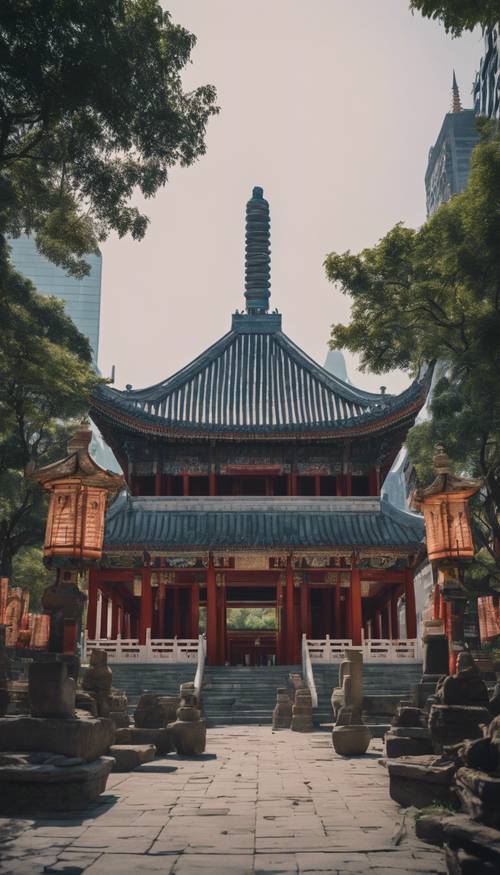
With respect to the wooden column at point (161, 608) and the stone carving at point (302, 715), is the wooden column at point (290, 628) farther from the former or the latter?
the stone carving at point (302, 715)

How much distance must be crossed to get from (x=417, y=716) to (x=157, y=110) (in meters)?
8.09

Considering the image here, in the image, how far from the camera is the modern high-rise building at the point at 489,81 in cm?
5106

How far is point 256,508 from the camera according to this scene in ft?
83.6

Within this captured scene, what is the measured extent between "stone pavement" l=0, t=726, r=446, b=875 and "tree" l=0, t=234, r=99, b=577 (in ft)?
32.8

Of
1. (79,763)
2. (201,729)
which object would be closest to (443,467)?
(201,729)

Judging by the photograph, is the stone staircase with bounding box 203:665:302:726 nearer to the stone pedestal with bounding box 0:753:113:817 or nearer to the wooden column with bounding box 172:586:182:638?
the wooden column with bounding box 172:586:182:638

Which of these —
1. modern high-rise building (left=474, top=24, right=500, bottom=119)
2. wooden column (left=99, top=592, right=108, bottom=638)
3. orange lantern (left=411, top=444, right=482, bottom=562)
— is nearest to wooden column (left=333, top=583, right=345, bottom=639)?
wooden column (left=99, top=592, right=108, bottom=638)

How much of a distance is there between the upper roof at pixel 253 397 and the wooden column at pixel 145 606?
476 cm

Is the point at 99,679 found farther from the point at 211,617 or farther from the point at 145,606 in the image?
the point at 211,617

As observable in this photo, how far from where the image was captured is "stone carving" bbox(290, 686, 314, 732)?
48.5 ft

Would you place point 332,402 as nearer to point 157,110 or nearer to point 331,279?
point 331,279

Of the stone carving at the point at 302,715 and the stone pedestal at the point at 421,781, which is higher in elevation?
the stone pedestal at the point at 421,781

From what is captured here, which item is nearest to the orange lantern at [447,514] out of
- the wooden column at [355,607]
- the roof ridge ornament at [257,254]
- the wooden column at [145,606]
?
the wooden column at [355,607]

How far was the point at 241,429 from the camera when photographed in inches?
1005
